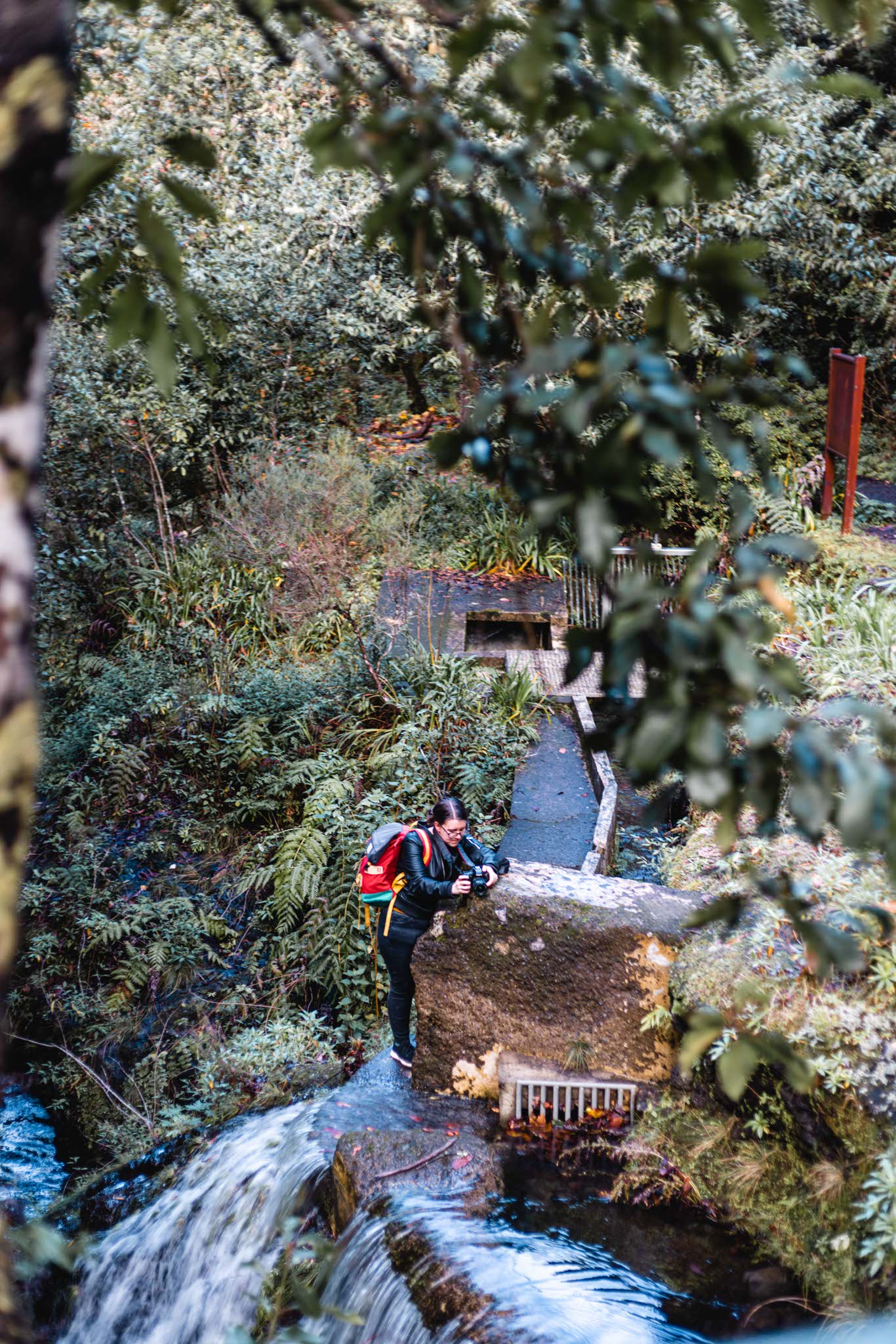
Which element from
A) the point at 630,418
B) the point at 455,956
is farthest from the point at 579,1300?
the point at 630,418

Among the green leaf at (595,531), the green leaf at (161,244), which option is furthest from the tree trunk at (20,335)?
the green leaf at (595,531)

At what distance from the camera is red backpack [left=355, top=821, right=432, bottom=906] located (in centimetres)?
567

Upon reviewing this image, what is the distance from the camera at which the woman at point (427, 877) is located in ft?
18.2

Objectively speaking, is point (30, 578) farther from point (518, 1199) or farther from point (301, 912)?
point (301, 912)

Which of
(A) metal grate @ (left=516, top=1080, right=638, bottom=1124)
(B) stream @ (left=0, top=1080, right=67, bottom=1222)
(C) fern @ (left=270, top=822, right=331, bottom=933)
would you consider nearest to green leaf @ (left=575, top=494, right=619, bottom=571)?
(A) metal grate @ (left=516, top=1080, right=638, bottom=1124)

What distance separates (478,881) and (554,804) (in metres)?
3.19

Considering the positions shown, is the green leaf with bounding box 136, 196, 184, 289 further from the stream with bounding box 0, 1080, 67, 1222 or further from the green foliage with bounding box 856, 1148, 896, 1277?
the stream with bounding box 0, 1080, 67, 1222

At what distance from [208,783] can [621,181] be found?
8823 millimetres

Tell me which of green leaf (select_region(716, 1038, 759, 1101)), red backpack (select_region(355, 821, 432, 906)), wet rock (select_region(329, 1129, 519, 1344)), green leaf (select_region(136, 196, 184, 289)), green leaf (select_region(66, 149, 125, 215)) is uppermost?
green leaf (select_region(66, 149, 125, 215))

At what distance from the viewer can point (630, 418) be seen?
1.45 m

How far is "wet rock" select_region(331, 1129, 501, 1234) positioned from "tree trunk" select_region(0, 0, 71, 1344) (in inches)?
149

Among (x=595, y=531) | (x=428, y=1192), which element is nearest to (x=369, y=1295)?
(x=428, y=1192)

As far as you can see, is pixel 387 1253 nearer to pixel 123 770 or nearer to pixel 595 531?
pixel 595 531

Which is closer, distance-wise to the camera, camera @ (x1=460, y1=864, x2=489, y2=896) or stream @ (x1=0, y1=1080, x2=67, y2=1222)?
camera @ (x1=460, y1=864, x2=489, y2=896)
